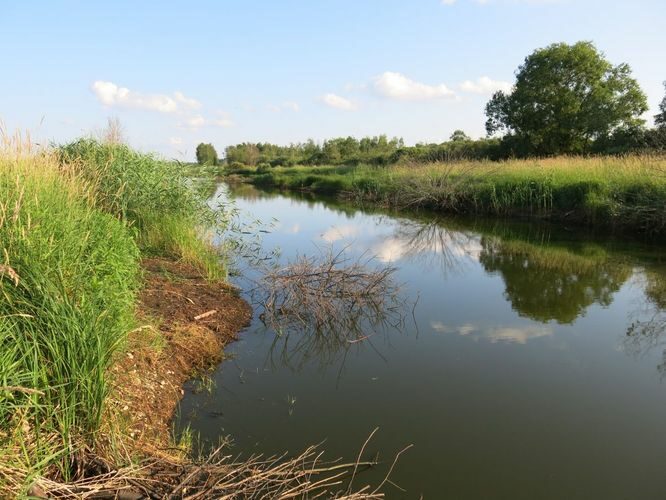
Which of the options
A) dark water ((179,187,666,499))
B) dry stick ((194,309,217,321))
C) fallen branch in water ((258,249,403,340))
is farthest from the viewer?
fallen branch in water ((258,249,403,340))

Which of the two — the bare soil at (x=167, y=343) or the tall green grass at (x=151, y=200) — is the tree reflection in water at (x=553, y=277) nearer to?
the bare soil at (x=167, y=343)

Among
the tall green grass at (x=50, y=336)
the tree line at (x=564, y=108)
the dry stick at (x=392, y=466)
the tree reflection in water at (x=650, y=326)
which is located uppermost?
the tree line at (x=564, y=108)

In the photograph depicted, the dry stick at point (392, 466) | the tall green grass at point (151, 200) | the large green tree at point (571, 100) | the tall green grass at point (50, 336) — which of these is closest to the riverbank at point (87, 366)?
the tall green grass at point (50, 336)

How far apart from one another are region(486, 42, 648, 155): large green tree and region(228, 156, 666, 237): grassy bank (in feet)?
35.6

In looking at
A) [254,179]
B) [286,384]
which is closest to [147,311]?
[286,384]

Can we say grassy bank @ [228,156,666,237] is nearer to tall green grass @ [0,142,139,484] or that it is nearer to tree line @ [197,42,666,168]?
tree line @ [197,42,666,168]

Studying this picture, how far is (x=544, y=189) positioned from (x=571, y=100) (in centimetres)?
1638

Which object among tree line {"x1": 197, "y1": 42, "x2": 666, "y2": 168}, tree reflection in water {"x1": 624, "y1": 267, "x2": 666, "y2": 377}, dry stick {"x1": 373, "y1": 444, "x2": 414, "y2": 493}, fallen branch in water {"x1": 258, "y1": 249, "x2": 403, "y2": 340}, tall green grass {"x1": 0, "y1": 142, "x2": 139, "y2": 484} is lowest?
dry stick {"x1": 373, "y1": 444, "x2": 414, "y2": 493}

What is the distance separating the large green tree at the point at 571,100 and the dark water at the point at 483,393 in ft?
74.2

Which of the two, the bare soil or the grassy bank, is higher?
the grassy bank

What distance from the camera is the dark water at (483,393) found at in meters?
3.41

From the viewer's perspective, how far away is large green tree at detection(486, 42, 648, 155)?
27.1 meters

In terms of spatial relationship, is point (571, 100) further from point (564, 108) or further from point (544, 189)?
point (544, 189)

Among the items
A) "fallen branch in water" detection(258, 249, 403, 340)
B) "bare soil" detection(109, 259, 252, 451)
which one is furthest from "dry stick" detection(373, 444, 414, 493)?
"fallen branch in water" detection(258, 249, 403, 340)
